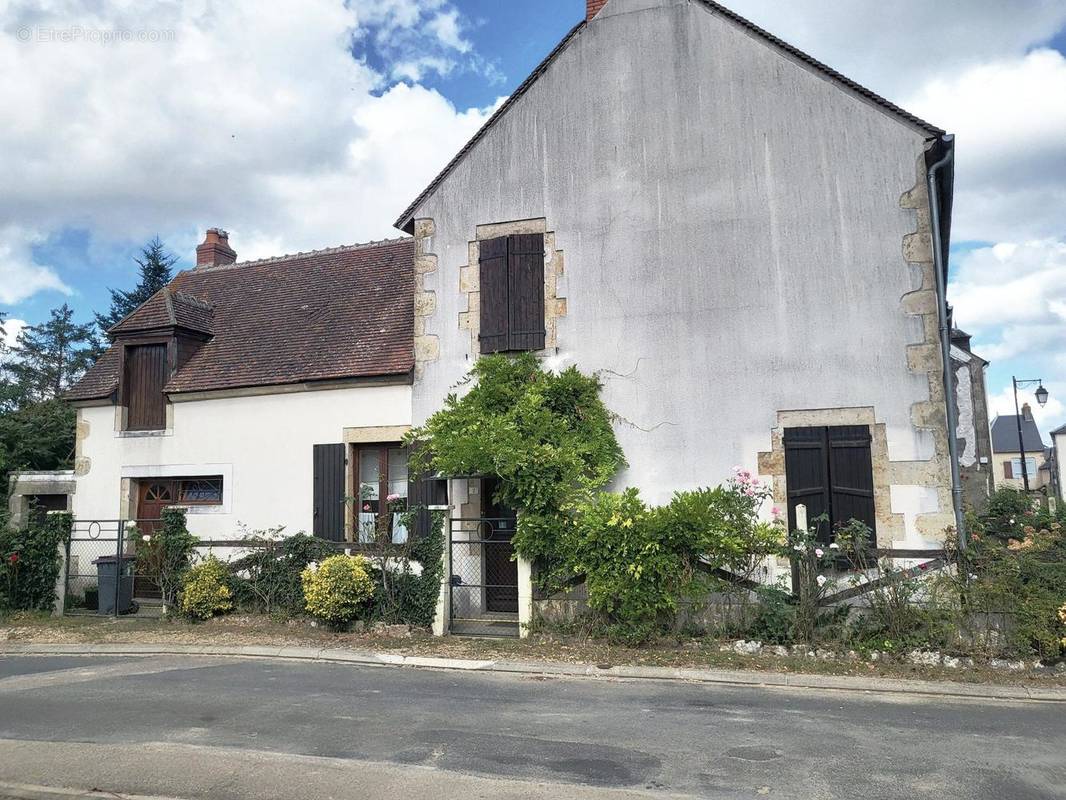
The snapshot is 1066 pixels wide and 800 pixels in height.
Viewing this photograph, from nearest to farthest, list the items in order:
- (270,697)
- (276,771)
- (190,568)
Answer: (276,771)
(270,697)
(190,568)

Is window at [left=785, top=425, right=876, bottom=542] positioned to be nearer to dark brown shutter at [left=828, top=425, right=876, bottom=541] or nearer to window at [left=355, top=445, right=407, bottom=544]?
dark brown shutter at [left=828, top=425, right=876, bottom=541]

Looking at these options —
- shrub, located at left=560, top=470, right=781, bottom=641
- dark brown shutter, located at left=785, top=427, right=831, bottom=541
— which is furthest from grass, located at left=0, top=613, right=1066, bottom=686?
dark brown shutter, located at left=785, top=427, right=831, bottom=541

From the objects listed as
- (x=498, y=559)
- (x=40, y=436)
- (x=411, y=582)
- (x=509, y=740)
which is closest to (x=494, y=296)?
(x=498, y=559)

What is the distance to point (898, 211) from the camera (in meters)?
9.59

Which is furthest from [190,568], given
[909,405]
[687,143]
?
[909,405]

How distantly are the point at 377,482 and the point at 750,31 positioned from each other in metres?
8.38

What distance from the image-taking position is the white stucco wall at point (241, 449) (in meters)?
11.9

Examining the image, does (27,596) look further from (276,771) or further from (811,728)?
(811,728)

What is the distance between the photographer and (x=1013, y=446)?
188 ft

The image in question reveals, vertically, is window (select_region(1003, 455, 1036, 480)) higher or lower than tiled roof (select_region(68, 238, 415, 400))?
lower

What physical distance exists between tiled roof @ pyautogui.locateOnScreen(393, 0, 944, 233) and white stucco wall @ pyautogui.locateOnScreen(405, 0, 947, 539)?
0.35ft

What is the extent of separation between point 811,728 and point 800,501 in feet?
12.9

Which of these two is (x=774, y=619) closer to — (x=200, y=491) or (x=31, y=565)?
(x=200, y=491)

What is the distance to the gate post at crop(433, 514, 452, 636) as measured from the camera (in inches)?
388
